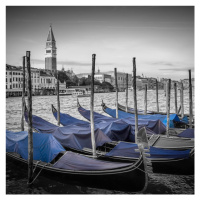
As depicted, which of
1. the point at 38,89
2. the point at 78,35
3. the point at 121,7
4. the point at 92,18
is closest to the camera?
the point at 121,7

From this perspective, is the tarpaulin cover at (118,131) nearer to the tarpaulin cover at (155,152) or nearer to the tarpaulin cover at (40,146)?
the tarpaulin cover at (155,152)

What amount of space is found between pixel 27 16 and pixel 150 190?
3265 mm

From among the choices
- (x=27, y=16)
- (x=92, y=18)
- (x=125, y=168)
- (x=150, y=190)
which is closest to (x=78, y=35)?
(x=92, y=18)

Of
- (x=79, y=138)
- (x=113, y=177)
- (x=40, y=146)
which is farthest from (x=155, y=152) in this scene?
(x=40, y=146)

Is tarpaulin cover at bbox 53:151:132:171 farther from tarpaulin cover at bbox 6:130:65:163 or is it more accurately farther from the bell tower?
the bell tower

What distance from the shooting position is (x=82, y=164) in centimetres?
357

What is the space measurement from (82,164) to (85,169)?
0.10 metres

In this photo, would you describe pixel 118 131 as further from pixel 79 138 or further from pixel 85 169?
pixel 85 169

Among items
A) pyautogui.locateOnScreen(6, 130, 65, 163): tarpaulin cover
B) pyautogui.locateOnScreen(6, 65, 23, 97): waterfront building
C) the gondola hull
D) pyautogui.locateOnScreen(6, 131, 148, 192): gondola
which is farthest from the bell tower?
the gondola hull

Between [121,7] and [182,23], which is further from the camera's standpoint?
[182,23]

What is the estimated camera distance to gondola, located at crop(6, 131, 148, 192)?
11.0 feet
